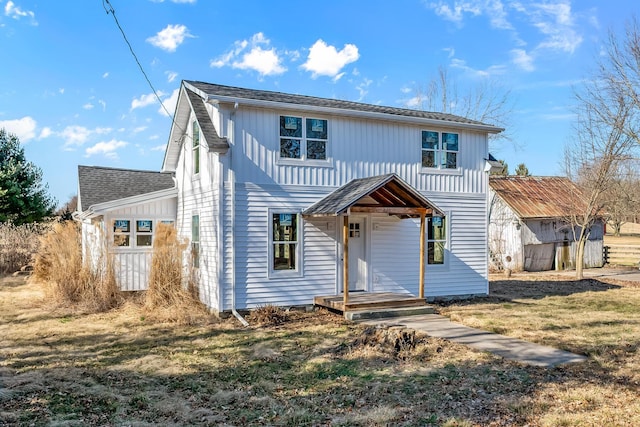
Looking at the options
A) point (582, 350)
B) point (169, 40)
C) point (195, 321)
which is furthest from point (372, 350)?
point (169, 40)

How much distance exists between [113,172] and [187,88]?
8324 mm

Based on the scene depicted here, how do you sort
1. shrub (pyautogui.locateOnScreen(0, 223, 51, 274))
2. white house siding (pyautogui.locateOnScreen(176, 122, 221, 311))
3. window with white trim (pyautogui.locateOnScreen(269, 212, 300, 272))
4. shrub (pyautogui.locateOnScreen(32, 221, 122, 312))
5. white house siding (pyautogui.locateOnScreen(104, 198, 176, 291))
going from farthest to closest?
shrub (pyautogui.locateOnScreen(0, 223, 51, 274))
white house siding (pyautogui.locateOnScreen(104, 198, 176, 291))
shrub (pyautogui.locateOnScreen(32, 221, 122, 312))
window with white trim (pyautogui.locateOnScreen(269, 212, 300, 272))
white house siding (pyautogui.locateOnScreen(176, 122, 221, 311))

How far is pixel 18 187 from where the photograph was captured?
84.3 feet

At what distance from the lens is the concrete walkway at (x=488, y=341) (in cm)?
748

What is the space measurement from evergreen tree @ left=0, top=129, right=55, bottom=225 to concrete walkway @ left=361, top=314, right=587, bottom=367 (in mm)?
23474

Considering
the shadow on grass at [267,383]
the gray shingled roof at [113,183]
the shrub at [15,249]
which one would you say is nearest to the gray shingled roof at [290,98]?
the shadow on grass at [267,383]

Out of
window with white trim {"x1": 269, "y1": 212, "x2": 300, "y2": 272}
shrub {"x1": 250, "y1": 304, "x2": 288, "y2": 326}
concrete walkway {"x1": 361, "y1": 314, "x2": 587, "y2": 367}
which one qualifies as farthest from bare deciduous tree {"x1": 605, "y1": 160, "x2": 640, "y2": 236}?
shrub {"x1": 250, "y1": 304, "x2": 288, "y2": 326}

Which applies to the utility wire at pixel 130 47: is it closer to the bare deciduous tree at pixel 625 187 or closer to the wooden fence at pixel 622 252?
the bare deciduous tree at pixel 625 187

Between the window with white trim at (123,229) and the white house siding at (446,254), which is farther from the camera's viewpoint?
the window with white trim at (123,229)

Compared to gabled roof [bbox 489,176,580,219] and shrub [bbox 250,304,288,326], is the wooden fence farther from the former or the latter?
shrub [bbox 250,304,288,326]

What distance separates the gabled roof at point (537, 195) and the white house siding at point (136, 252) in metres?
16.3

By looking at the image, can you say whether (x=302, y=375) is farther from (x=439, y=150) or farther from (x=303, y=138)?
(x=439, y=150)

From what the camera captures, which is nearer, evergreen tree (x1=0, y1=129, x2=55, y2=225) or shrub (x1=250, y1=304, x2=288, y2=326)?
shrub (x1=250, y1=304, x2=288, y2=326)

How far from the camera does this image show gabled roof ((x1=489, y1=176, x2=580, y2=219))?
2288 centimetres
